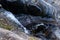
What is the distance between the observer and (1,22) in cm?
655

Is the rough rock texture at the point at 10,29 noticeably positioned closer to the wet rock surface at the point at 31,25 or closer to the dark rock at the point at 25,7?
the wet rock surface at the point at 31,25

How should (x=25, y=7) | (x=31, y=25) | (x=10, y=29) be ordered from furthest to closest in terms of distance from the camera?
(x=25, y=7), (x=31, y=25), (x=10, y=29)

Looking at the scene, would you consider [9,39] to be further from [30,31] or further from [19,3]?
[19,3]

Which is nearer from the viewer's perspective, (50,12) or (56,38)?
(56,38)

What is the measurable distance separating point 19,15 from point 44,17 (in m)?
1.16

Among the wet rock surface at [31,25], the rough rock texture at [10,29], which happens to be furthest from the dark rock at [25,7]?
the rough rock texture at [10,29]

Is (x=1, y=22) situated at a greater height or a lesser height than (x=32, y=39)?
greater

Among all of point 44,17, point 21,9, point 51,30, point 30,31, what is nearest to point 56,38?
point 51,30

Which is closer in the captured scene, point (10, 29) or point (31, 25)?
point (10, 29)

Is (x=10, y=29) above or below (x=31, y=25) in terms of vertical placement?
below

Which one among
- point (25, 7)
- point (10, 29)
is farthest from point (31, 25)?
point (10, 29)

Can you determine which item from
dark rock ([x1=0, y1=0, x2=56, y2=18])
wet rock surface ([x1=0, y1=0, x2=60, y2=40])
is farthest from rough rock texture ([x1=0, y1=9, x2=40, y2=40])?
dark rock ([x1=0, y1=0, x2=56, y2=18])

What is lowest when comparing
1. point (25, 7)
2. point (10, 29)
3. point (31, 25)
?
point (10, 29)

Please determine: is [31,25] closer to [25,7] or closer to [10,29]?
[25,7]
